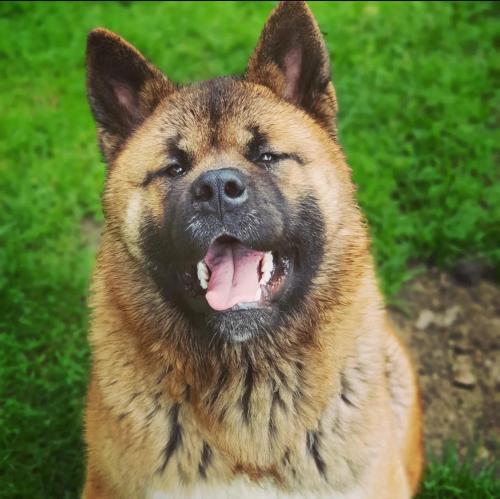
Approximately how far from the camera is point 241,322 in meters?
3.11

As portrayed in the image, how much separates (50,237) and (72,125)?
112cm

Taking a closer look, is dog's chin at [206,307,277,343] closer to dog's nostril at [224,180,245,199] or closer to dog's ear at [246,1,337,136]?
dog's nostril at [224,180,245,199]

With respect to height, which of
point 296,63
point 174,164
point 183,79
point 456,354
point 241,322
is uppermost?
point 183,79

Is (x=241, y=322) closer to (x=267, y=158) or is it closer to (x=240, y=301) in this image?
(x=240, y=301)

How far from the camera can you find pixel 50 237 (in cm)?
539

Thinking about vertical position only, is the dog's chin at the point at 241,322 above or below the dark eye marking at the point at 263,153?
below

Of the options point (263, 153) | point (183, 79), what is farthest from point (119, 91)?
point (183, 79)

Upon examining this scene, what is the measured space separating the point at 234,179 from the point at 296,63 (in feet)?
2.57

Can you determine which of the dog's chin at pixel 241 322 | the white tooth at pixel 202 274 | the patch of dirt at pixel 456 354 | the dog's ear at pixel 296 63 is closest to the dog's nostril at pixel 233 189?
the white tooth at pixel 202 274

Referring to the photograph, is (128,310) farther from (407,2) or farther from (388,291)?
(407,2)

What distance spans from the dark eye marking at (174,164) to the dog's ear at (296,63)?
0.50 meters

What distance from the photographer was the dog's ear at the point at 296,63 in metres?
3.31

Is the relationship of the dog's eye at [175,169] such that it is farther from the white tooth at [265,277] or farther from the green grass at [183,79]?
the green grass at [183,79]

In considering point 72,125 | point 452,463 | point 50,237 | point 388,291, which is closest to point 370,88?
point 388,291
